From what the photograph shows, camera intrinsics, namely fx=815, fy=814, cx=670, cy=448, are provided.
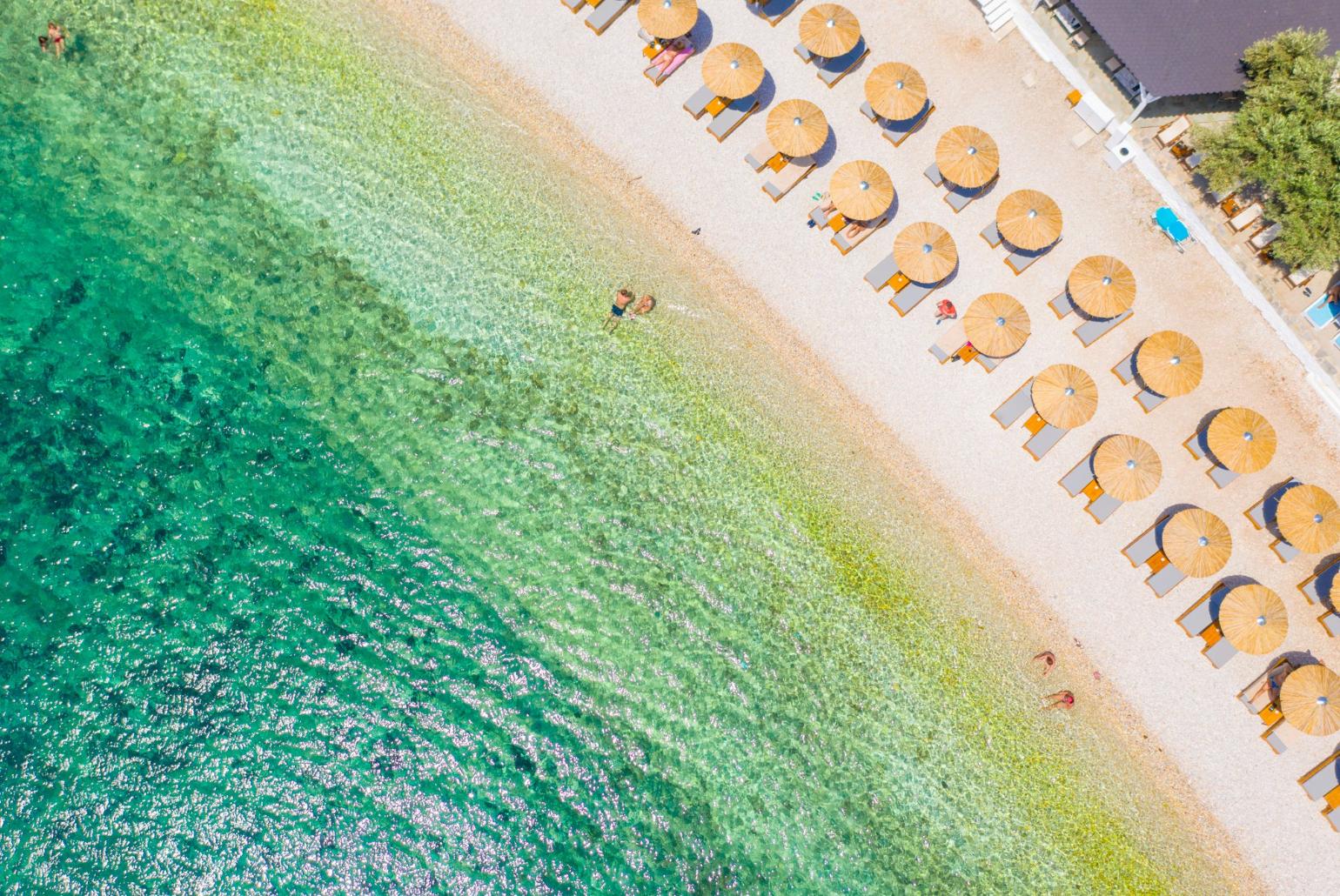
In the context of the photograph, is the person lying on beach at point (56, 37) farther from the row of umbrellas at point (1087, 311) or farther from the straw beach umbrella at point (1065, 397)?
the straw beach umbrella at point (1065, 397)

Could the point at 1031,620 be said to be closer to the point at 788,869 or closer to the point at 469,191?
the point at 788,869

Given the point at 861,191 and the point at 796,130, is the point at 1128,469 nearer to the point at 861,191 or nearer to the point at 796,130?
the point at 861,191

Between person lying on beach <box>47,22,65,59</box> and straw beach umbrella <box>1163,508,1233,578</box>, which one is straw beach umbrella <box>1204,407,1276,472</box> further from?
person lying on beach <box>47,22,65,59</box>

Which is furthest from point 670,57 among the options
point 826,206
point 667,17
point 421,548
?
point 421,548

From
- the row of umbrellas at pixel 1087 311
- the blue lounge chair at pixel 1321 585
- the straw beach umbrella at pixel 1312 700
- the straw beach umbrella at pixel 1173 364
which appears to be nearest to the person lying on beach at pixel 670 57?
the row of umbrellas at pixel 1087 311

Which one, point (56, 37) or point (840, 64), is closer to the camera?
point (56, 37)

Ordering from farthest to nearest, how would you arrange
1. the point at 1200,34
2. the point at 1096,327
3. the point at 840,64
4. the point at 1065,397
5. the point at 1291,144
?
the point at 840,64, the point at 1096,327, the point at 1065,397, the point at 1200,34, the point at 1291,144

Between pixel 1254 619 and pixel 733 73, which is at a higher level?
pixel 733 73

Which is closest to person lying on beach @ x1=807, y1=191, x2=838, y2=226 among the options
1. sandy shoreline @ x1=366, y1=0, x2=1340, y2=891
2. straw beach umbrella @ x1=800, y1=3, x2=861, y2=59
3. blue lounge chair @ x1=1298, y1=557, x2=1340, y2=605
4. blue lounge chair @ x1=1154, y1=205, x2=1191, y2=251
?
sandy shoreline @ x1=366, y1=0, x2=1340, y2=891
